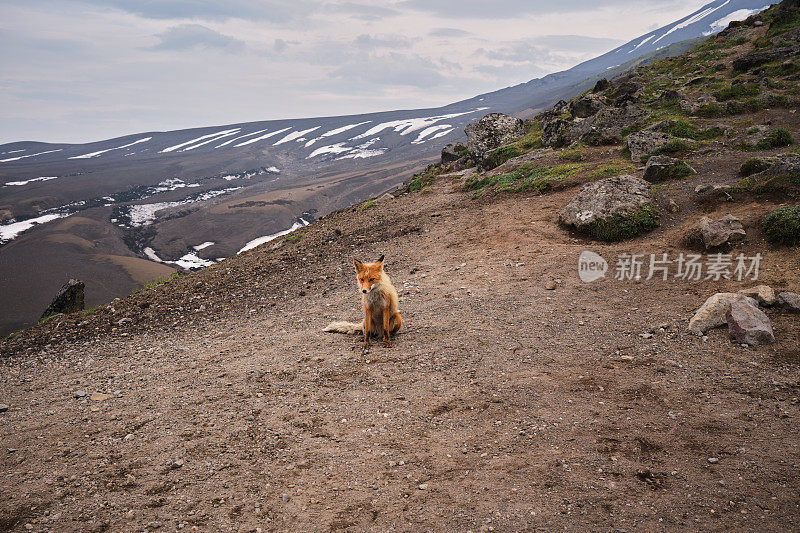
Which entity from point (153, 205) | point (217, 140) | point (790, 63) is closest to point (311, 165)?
point (153, 205)

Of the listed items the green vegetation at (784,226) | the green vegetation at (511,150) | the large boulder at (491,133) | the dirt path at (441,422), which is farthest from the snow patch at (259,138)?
the green vegetation at (784,226)

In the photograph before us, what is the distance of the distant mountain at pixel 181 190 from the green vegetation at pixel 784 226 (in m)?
31.0

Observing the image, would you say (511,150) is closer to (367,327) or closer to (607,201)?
(607,201)

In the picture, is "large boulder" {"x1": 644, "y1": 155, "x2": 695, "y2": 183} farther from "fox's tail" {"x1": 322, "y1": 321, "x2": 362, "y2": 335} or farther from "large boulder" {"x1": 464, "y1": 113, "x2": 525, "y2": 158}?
"large boulder" {"x1": 464, "y1": 113, "x2": 525, "y2": 158}

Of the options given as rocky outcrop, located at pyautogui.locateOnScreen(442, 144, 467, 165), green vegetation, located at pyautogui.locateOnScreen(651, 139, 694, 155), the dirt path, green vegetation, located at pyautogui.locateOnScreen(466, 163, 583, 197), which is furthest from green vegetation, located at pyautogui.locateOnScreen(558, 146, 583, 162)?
rocky outcrop, located at pyautogui.locateOnScreen(442, 144, 467, 165)

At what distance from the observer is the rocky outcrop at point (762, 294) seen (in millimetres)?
6172

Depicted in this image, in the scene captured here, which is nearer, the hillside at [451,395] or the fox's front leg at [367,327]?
the hillside at [451,395]

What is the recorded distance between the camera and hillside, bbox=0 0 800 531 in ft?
12.4

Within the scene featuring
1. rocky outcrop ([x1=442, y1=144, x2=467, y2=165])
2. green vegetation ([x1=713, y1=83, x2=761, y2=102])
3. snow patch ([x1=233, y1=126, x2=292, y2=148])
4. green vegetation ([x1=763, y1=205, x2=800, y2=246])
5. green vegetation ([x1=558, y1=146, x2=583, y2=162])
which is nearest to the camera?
green vegetation ([x1=763, y1=205, x2=800, y2=246])

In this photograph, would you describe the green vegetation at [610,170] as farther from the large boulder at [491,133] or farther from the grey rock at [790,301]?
the large boulder at [491,133]

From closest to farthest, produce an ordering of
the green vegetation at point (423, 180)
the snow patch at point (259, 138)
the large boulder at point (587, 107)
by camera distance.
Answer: the large boulder at point (587, 107) < the green vegetation at point (423, 180) < the snow patch at point (259, 138)

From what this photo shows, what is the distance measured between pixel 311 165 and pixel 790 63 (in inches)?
3362

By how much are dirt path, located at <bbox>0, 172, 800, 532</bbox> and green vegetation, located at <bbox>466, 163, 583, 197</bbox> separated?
6319mm

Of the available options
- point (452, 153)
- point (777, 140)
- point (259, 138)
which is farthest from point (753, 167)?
point (259, 138)
